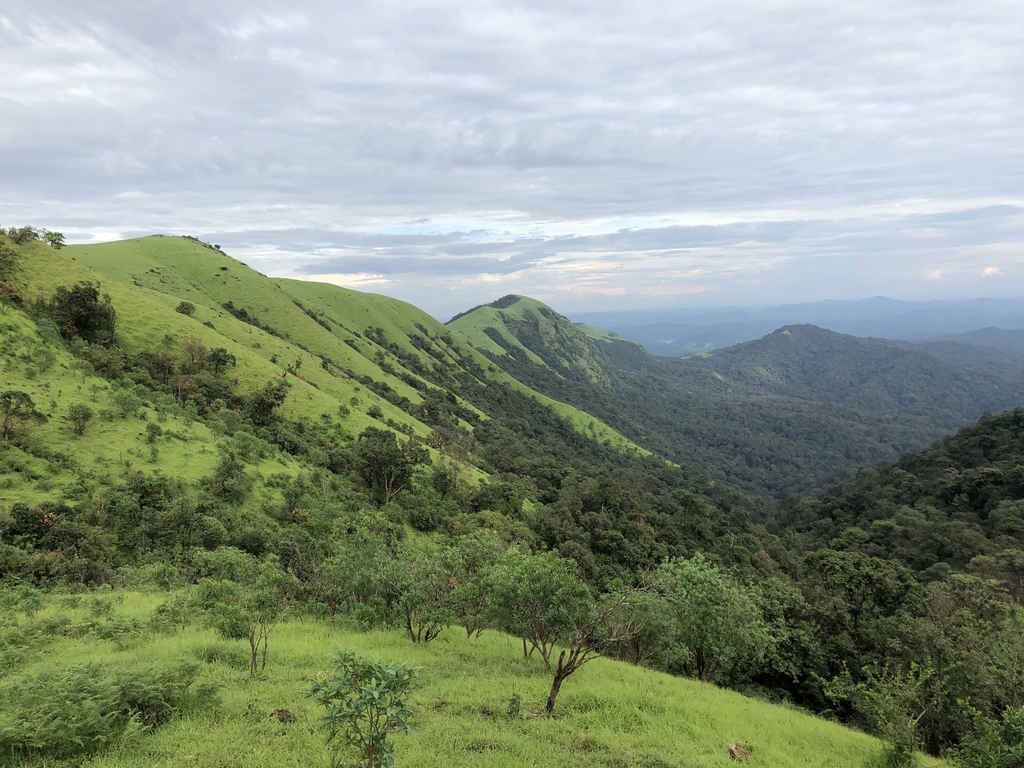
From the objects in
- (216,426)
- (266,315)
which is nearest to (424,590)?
(216,426)

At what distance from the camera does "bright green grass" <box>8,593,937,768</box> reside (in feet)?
34.8

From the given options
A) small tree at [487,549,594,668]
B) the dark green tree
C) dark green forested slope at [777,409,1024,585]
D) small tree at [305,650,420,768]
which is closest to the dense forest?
small tree at [487,549,594,668]

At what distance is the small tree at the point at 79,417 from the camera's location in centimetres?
3259

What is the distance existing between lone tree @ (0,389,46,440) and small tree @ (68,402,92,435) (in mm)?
1623

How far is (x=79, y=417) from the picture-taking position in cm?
3275

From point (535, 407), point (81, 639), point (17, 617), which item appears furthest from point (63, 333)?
point (535, 407)

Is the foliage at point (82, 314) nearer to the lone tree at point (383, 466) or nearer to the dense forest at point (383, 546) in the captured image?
the dense forest at point (383, 546)

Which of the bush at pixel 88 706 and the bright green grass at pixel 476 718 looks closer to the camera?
the bush at pixel 88 706

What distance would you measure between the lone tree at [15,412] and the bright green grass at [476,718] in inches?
712

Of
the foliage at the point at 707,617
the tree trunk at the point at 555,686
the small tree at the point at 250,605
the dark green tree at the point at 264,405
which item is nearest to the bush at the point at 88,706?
the small tree at the point at 250,605

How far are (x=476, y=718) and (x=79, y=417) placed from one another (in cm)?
3593

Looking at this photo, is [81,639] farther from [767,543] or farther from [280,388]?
[767,543]

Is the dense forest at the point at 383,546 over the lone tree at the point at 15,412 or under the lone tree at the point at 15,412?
under

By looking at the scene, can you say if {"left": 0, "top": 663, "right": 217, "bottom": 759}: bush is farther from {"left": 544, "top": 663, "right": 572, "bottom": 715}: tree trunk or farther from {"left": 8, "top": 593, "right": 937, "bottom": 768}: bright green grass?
{"left": 544, "top": 663, "right": 572, "bottom": 715}: tree trunk
